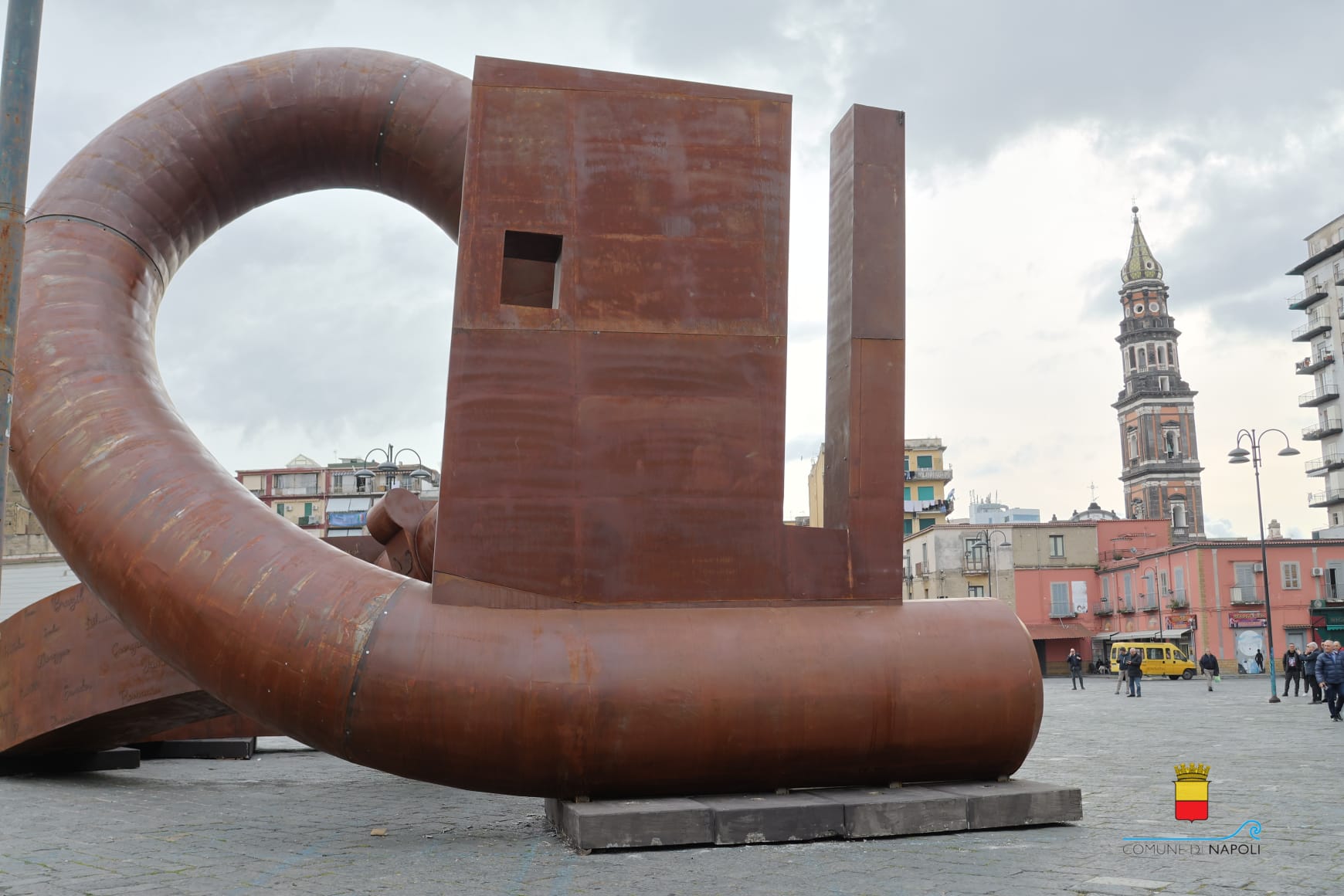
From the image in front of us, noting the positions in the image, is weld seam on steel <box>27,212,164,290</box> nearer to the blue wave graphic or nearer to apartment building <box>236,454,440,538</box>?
the blue wave graphic

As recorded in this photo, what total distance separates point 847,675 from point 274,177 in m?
6.96

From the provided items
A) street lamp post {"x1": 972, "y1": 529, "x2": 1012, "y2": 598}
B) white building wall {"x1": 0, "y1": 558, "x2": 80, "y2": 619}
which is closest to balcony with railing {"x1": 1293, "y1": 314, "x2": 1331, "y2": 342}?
street lamp post {"x1": 972, "y1": 529, "x2": 1012, "y2": 598}

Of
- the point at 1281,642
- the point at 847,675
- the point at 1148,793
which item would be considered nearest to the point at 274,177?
the point at 847,675

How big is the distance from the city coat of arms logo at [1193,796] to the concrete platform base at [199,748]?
11.4 metres

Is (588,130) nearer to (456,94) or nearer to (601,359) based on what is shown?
(601,359)

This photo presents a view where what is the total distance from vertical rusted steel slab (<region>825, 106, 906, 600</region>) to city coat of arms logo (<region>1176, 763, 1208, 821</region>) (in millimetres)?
2347

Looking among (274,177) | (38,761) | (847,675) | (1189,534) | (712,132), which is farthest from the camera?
(1189,534)

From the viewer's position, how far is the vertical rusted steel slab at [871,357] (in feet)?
28.6

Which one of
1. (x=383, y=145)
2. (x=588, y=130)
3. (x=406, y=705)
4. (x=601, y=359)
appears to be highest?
(x=383, y=145)

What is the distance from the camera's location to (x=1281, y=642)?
170ft

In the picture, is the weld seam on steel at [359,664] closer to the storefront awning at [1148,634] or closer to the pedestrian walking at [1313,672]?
the pedestrian walking at [1313,672]

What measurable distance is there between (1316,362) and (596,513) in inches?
2789

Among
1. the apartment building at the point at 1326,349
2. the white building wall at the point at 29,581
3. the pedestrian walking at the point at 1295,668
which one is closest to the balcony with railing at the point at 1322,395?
the apartment building at the point at 1326,349

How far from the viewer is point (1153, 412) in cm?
8875
